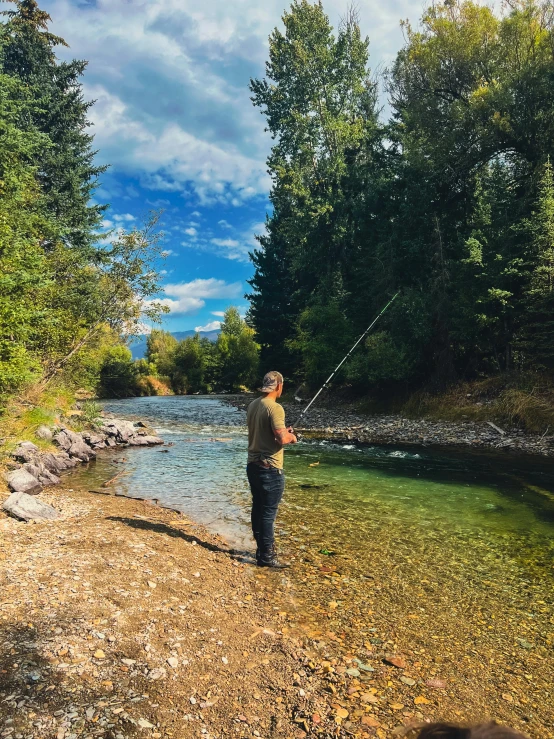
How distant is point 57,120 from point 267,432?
32192 millimetres

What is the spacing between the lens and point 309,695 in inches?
154

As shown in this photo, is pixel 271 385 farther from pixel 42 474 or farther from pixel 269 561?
pixel 42 474

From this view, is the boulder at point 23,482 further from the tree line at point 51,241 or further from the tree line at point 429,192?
the tree line at point 429,192

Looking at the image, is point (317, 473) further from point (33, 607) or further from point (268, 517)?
point (33, 607)

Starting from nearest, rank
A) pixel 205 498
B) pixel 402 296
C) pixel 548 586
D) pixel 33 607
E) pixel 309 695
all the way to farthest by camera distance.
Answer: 1. pixel 309 695
2. pixel 33 607
3. pixel 548 586
4. pixel 205 498
5. pixel 402 296

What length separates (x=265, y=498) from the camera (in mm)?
6660

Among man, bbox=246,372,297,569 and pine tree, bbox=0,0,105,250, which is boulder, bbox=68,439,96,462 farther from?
pine tree, bbox=0,0,105,250

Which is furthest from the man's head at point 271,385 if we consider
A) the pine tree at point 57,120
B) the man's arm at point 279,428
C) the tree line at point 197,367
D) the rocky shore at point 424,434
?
the tree line at point 197,367

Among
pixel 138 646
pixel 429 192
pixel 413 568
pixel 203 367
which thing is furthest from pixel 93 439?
pixel 203 367

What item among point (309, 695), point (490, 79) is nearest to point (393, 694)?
point (309, 695)

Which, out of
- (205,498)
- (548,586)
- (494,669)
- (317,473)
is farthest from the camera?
(317,473)

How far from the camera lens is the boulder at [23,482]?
10.0 m

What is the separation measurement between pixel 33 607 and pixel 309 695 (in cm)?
293

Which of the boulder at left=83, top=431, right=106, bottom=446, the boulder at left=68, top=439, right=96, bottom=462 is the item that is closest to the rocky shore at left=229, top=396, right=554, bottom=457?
the boulder at left=83, top=431, right=106, bottom=446
